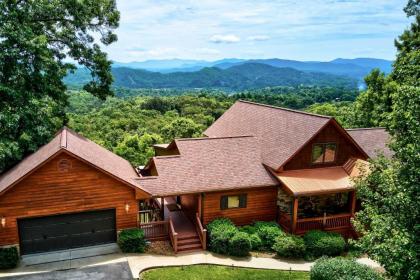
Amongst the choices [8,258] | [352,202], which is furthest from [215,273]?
[352,202]

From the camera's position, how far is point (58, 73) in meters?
24.0

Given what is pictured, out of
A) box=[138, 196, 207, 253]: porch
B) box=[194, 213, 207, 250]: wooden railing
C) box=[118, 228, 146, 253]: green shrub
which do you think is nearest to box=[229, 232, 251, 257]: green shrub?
box=[194, 213, 207, 250]: wooden railing

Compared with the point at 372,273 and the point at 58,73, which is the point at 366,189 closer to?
the point at 372,273

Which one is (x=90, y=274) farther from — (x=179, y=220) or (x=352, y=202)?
(x=352, y=202)

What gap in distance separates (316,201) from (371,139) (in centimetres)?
750

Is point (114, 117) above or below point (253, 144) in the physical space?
below

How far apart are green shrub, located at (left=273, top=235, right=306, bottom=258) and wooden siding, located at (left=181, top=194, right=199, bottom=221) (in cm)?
519

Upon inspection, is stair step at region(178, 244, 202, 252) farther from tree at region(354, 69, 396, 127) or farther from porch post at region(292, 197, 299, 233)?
tree at region(354, 69, 396, 127)

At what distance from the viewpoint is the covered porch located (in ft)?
71.3

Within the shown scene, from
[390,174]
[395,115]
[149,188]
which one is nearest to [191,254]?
[149,188]

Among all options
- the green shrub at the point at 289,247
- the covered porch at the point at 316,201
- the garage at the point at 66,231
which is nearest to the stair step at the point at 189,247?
the garage at the point at 66,231

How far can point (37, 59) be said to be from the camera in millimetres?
21609

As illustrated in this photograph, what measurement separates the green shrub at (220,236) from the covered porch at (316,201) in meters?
3.93

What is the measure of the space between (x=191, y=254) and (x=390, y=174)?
1163cm
